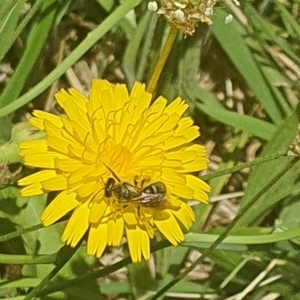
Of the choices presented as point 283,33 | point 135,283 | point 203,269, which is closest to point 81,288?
point 135,283

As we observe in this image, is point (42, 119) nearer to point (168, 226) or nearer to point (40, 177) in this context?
point (40, 177)

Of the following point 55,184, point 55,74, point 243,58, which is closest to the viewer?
point 55,184

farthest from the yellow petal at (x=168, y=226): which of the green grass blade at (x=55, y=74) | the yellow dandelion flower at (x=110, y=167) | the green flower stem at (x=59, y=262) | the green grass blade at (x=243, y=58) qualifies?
the green grass blade at (x=243, y=58)

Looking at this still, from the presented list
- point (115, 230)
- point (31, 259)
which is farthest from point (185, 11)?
point (31, 259)

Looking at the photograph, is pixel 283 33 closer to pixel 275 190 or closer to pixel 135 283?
pixel 275 190

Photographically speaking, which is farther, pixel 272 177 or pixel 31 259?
pixel 272 177

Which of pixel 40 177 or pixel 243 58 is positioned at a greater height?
pixel 243 58

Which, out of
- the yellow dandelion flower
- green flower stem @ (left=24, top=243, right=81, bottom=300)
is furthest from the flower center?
green flower stem @ (left=24, top=243, right=81, bottom=300)

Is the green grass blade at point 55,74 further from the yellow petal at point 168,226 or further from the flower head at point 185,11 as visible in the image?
the yellow petal at point 168,226

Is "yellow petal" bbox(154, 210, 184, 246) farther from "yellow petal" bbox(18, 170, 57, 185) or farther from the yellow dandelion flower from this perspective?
"yellow petal" bbox(18, 170, 57, 185)
